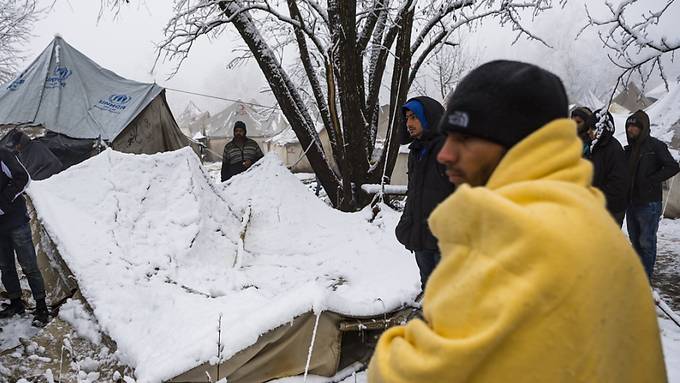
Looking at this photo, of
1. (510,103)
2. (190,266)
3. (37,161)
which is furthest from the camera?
(37,161)

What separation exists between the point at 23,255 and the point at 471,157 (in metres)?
4.94

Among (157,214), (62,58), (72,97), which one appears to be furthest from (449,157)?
(62,58)

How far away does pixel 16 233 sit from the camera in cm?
436

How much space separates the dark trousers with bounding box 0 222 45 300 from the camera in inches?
172

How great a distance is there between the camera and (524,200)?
88 centimetres

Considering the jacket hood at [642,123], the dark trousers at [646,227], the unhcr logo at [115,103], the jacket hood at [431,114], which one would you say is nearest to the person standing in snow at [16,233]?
the jacket hood at [431,114]

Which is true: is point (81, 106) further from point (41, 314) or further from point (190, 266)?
point (190, 266)

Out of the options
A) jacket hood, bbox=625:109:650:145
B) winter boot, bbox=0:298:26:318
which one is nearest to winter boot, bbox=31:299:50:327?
winter boot, bbox=0:298:26:318

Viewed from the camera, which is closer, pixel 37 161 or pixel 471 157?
pixel 471 157

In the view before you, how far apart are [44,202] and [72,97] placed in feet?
24.2

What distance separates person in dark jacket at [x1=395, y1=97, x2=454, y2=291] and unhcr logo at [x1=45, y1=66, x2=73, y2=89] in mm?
10721

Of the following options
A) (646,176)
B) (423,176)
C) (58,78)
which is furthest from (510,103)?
(58,78)

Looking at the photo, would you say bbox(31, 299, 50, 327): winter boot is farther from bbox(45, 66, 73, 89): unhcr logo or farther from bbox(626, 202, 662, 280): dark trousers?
bbox(45, 66, 73, 89): unhcr logo

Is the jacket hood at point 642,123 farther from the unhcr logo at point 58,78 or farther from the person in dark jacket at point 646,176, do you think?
the unhcr logo at point 58,78
